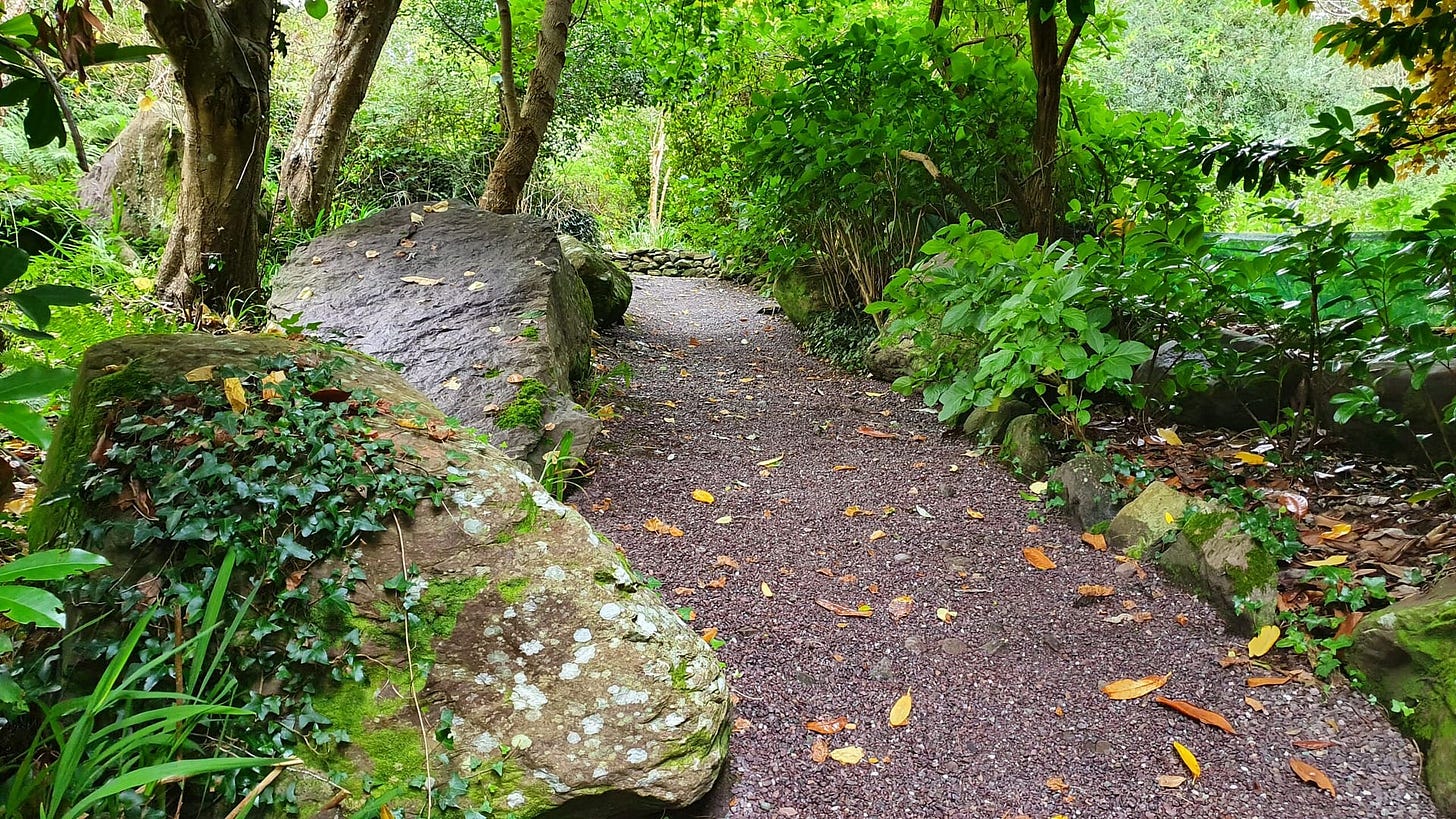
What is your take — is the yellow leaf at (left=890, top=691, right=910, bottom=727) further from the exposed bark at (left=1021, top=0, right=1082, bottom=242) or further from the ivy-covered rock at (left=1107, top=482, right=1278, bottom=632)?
the exposed bark at (left=1021, top=0, right=1082, bottom=242)

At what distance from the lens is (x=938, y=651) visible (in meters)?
2.43

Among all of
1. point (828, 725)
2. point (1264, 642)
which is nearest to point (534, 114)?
point (828, 725)

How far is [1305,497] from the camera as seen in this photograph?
2.71m

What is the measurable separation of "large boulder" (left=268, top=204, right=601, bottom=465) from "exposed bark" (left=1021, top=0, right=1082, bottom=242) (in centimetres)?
257

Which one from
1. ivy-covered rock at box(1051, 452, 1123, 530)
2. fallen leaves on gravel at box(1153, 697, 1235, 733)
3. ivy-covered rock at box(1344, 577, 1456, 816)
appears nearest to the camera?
ivy-covered rock at box(1344, 577, 1456, 816)

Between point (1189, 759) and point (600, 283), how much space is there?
5.39 meters

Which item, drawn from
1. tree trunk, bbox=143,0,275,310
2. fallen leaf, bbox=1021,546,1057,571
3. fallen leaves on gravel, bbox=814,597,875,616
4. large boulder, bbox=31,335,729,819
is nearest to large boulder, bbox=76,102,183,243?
tree trunk, bbox=143,0,275,310

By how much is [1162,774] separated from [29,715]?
98.2 inches

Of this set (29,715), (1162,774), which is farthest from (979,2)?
(29,715)

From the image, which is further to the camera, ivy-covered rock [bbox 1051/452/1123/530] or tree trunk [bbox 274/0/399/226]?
tree trunk [bbox 274/0/399/226]

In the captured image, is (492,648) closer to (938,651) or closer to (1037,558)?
(938,651)

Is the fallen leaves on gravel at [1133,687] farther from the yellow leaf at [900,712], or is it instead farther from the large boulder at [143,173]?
the large boulder at [143,173]

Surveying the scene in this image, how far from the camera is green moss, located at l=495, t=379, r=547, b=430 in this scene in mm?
3268

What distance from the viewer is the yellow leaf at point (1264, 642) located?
2250 mm
